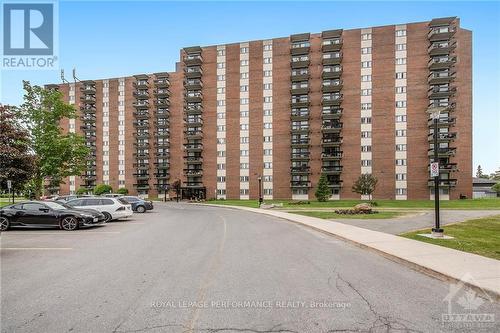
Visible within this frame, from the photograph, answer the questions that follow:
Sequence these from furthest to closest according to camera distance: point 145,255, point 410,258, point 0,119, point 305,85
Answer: point 305,85
point 0,119
point 145,255
point 410,258

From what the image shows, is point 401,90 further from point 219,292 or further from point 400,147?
point 219,292

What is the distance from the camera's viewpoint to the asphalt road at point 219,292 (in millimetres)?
4051

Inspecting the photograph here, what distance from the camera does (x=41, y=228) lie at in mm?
14375

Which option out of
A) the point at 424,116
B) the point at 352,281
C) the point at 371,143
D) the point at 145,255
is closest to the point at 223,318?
the point at 352,281

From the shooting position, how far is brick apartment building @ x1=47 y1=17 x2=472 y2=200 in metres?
51.6

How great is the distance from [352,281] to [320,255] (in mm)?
2497

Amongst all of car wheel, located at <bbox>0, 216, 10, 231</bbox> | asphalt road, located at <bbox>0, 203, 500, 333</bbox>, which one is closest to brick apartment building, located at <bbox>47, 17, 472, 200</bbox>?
car wheel, located at <bbox>0, 216, 10, 231</bbox>

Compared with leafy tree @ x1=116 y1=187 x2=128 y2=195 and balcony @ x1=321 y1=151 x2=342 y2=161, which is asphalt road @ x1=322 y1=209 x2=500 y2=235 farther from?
leafy tree @ x1=116 y1=187 x2=128 y2=195

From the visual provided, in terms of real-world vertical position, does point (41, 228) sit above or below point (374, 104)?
below

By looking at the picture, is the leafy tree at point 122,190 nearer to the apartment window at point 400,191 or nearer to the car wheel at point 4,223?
the car wheel at point 4,223

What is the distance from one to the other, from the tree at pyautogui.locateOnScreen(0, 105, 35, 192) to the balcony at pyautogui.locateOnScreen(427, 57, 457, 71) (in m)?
63.0

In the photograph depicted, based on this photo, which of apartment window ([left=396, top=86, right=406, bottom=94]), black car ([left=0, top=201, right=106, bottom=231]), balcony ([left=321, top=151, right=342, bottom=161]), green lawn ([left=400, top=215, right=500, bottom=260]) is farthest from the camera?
balcony ([left=321, top=151, right=342, bottom=161])

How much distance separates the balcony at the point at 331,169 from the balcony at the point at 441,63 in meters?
25.5

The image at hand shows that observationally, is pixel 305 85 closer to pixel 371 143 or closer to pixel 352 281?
pixel 371 143
